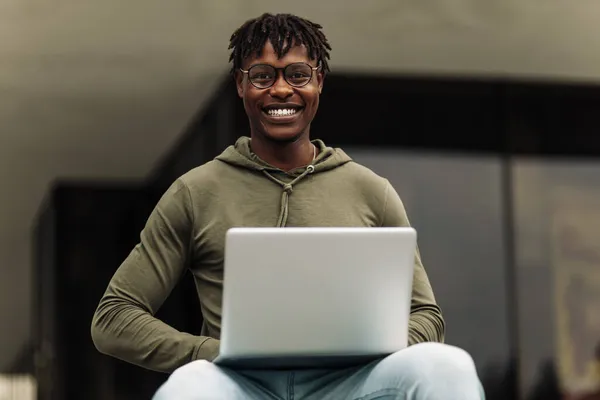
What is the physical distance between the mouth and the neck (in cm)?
5

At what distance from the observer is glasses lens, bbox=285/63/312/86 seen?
2072 mm

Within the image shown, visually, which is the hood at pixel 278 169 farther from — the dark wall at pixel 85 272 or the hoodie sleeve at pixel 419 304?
the dark wall at pixel 85 272

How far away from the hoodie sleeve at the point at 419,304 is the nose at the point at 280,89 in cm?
22

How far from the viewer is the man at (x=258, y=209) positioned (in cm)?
193

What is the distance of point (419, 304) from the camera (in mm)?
2023

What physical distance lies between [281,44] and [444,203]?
14.2 ft

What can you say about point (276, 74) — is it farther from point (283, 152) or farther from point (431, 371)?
point (431, 371)

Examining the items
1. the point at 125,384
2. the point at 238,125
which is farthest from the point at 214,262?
the point at 125,384

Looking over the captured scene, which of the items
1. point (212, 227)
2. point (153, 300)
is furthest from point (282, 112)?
point (153, 300)

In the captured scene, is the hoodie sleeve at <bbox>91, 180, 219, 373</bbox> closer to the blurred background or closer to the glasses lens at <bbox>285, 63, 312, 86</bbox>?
the glasses lens at <bbox>285, 63, 312, 86</bbox>

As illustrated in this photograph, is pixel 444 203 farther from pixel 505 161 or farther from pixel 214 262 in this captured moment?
pixel 214 262

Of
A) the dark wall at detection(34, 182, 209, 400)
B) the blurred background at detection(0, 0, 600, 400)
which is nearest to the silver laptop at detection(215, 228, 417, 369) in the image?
the blurred background at detection(0, 0, 600, 400)

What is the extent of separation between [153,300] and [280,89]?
15.0 inches

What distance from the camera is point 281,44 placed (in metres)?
2.06
